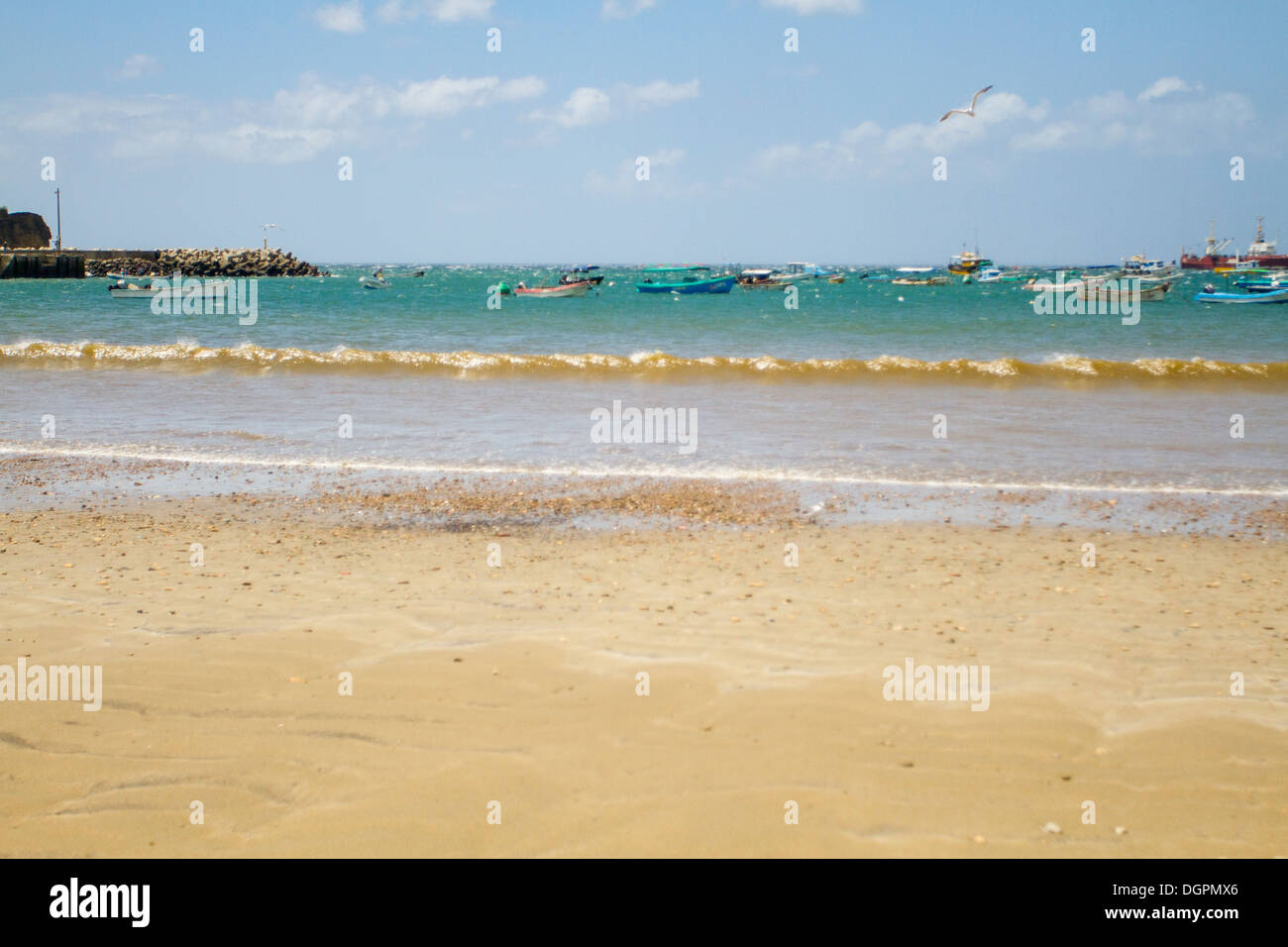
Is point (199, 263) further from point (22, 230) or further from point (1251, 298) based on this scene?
point (1251, 298)

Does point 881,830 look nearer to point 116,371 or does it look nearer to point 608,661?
point 608,661

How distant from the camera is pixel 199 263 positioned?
124438mm

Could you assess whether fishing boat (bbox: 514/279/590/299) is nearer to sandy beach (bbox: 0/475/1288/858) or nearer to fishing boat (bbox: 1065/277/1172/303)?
fishing boat (bbox: 1065/277/1172/303)

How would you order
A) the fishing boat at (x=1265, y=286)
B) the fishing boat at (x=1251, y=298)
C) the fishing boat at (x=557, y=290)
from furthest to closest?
1. the fishing boat at (x=557, y=290)
2. the fishing boat at (x=1265, y=286)
3. the fishing boat at (x=1251, y=298)

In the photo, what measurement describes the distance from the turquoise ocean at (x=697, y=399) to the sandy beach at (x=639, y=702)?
400cm

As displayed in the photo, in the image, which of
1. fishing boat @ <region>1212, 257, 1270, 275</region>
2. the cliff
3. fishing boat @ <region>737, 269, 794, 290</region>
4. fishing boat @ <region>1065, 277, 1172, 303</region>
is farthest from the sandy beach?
the cliff

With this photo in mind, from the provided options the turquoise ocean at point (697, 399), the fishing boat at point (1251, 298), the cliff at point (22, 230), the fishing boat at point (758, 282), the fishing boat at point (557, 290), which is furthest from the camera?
the cliff at point (22, 230)

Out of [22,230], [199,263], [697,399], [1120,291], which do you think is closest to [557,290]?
[1120,291]

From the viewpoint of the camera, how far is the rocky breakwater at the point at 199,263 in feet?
406

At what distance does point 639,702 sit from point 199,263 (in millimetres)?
136122

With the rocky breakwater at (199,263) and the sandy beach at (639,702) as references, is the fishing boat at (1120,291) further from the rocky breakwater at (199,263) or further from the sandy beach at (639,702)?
the rocky breakwater at (199,263)

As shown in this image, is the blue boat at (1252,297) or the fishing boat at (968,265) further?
the fishing boat at (968,265)

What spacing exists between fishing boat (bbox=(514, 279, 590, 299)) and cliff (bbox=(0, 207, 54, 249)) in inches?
4412

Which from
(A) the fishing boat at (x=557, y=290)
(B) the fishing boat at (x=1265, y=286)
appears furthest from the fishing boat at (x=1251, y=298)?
(A) the fishing boat at (x=557, y=290)
